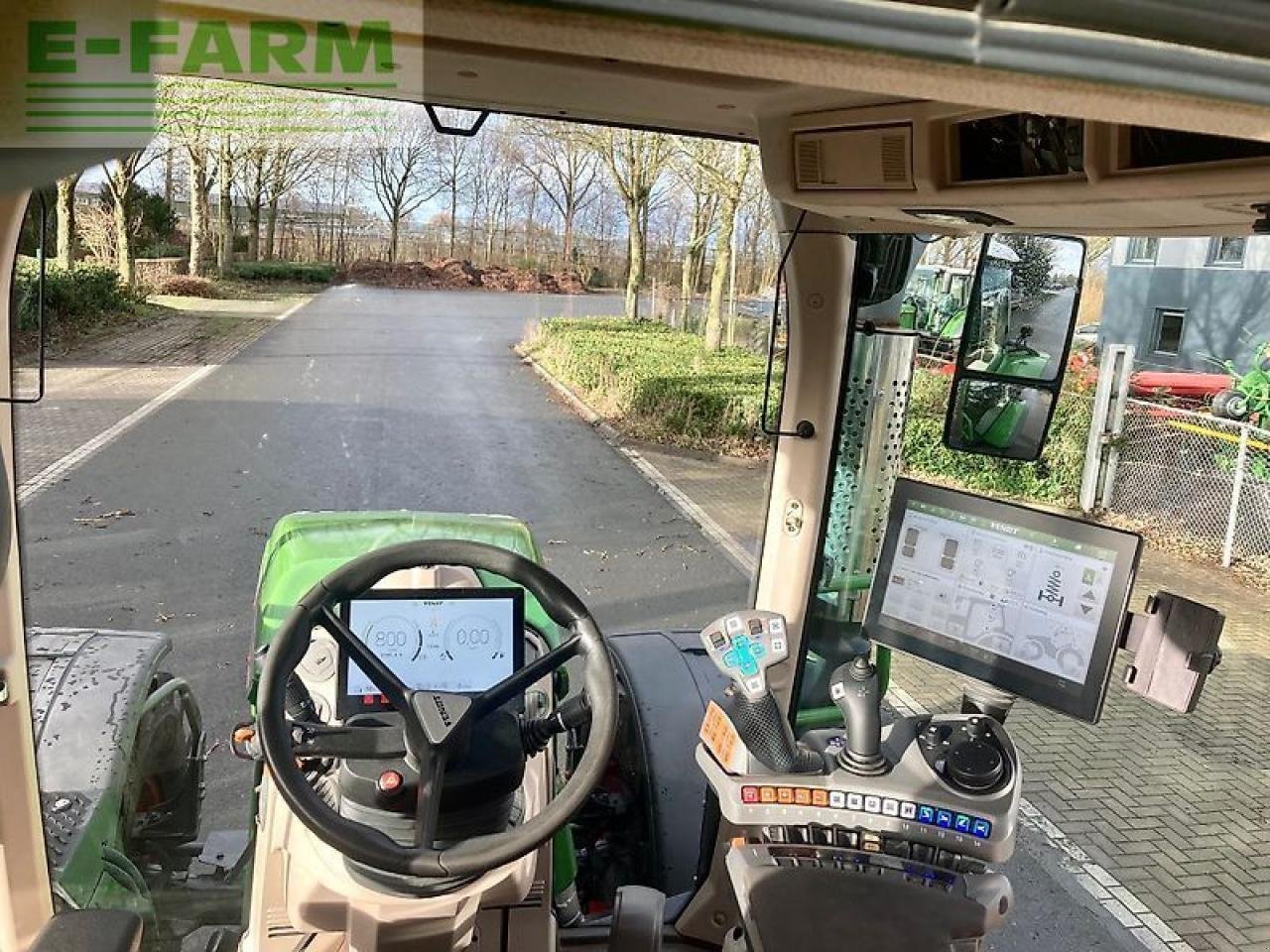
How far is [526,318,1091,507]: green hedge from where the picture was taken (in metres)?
8.00

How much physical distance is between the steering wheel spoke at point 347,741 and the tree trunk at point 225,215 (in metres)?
9.58

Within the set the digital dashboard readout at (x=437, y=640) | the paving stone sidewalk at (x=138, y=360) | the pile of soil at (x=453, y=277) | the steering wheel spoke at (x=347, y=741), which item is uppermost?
the pile of soil at (x=453, y=277)

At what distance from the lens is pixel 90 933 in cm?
154

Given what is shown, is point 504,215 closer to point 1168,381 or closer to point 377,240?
point 377,240

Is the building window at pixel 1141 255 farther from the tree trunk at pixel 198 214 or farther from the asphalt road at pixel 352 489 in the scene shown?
the tree trunk at pixel 198 214

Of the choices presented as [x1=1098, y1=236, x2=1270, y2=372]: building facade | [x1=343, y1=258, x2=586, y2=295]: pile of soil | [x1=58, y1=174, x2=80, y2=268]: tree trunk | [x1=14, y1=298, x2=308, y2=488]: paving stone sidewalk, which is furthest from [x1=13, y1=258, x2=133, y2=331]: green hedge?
[x1=1098, y1=236, x2=1270, y2=372]: building facade

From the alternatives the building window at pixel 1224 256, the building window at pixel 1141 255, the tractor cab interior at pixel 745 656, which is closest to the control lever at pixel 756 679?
the tractor cab interior at pixel 745 656

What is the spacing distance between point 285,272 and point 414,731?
9835 mm

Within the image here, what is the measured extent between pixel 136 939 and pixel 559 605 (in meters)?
0.86

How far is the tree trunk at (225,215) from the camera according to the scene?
1007cm

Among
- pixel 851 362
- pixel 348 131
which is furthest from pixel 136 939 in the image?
pixel 348 131

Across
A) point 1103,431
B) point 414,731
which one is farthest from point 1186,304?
point 414,731

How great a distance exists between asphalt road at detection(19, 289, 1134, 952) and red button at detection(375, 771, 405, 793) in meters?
0.96

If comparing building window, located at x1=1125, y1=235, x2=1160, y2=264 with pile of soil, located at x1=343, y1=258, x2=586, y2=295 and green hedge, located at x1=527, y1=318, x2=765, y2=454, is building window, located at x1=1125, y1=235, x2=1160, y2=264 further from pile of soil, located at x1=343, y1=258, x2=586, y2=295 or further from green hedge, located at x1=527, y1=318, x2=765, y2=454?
pile of soil, located at x1=343, y1=258, x2=586, y2=295
